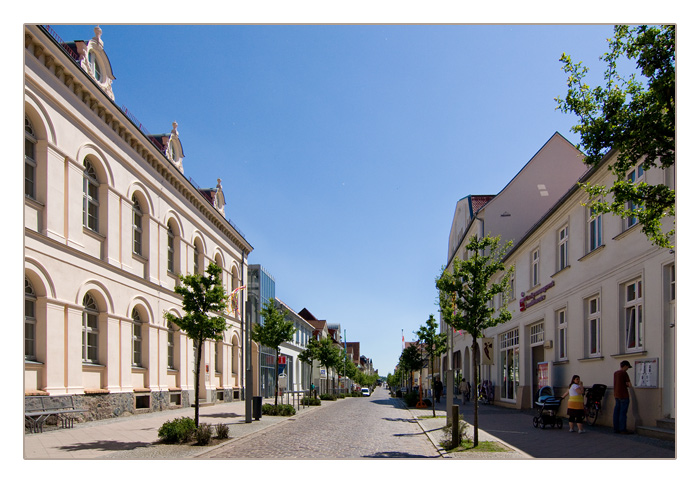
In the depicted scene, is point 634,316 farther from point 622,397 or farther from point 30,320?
point 30,320

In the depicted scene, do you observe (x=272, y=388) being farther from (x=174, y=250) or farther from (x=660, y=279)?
(x=660, y=279)

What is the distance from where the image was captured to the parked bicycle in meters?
18.2

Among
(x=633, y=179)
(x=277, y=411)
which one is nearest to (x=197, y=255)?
(x=277, y=411)

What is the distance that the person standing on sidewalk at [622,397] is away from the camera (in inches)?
615

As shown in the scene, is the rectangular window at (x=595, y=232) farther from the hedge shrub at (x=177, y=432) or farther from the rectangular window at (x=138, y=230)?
the rectangular window at (x=138, y=230)

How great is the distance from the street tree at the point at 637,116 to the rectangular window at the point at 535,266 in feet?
59.2

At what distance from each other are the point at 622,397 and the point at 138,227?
18224 millimetres

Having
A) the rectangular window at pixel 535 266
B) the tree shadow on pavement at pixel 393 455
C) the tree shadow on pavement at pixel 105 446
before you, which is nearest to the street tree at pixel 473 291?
the tree shadow on pavement at pixel 393 455

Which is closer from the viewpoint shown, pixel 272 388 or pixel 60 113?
pixel 60 113

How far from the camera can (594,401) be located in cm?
1819
